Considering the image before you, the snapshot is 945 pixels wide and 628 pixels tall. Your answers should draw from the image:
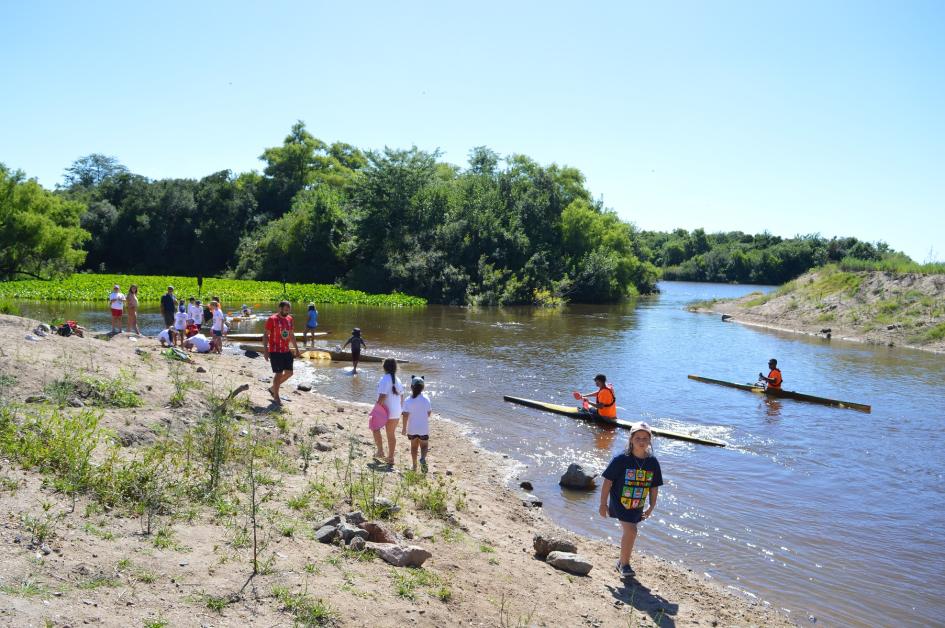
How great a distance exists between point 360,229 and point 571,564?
172 feet

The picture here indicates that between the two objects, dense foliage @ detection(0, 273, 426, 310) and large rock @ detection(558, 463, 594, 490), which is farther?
dense foliage @ detection(0, 273, 426, 310)

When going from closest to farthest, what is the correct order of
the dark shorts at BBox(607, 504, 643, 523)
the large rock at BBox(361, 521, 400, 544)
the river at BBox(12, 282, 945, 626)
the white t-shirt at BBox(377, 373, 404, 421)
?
the large rock at BBox(361, 521, 400, 544), the dark shorts at BBox(607, 504, 643, 523), the river at BBox(12, 282, 945, 626), the white t-shirt at BBox(377, 373, 404, 421)

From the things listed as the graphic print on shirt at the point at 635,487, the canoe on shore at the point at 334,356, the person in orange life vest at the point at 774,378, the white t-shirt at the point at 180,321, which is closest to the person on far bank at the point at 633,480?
the graphic print on shirt at the point at 635,487

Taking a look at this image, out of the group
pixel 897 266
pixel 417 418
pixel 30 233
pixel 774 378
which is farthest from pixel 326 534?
pixel 30 233

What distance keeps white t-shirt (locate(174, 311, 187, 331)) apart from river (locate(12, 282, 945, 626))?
12.5ft

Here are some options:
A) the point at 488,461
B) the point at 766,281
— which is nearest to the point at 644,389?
the point at 488,461

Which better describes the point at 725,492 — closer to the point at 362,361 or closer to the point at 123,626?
the point at 123,626

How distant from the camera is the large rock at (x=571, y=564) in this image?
7660 mm

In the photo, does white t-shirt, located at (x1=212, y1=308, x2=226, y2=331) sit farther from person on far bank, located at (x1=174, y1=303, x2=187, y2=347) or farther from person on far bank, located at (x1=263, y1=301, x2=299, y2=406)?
person on far bank, located at (x1=263, y1=301, x2=299, y2=406)

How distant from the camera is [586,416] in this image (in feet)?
54.5

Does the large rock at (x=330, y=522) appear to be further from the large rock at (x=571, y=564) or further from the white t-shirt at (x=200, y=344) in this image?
the white t-shirt at (x=200, y=344)

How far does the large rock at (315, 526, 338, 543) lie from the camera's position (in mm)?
6863

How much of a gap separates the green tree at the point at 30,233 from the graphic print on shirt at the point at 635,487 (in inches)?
1908

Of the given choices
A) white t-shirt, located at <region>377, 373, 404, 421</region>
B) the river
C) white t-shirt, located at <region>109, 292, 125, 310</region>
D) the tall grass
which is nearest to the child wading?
white t-shirt, located at <region>377, 373, 404, 421</region>
